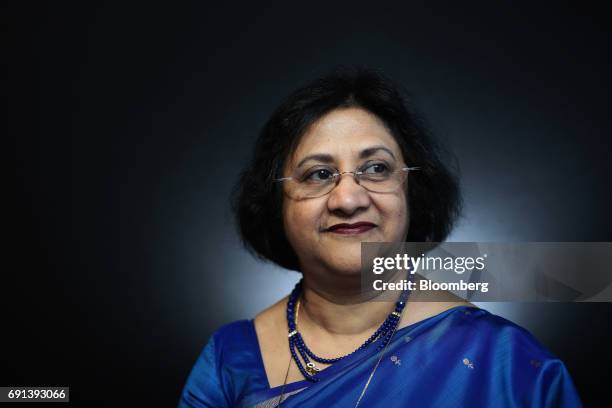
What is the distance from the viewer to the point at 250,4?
2.77m

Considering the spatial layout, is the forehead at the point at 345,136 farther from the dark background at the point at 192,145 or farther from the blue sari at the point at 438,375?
the dark background at the point at 192,145

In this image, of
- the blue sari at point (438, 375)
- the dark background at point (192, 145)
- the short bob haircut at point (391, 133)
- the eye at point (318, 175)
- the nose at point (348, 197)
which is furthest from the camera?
the dark background at point (192, 145)

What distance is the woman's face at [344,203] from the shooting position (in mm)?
1521

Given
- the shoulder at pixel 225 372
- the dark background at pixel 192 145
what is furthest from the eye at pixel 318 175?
the dark background at pixel 192 145

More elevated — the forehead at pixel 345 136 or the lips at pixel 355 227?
the forehead at pixel 345 136

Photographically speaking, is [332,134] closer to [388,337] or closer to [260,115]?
[388,337]

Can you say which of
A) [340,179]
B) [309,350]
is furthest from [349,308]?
[340,179]

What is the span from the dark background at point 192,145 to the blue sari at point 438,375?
100cm

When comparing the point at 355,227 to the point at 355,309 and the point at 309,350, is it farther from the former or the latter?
the point at 309,350

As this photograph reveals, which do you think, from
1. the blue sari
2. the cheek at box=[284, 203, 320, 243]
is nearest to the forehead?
the cheek at box=[284, 203, 320, 243]

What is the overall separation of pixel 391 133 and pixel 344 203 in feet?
1.07

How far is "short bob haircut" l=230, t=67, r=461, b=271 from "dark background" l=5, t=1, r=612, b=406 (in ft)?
Result: 2.29

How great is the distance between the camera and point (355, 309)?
1.67m

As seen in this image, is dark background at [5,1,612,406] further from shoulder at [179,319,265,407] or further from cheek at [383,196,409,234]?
cheek at [383,196,409,234]
